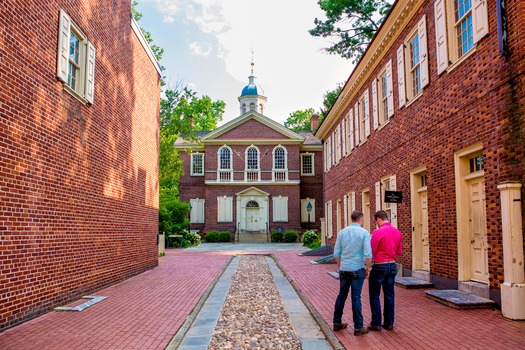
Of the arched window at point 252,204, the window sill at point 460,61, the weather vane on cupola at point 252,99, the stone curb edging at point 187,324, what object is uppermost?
the weather vane on cupola at point 252,99

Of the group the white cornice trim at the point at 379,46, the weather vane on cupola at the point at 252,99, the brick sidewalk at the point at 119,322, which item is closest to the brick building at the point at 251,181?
the weather vane on cupola at the point at 252,99

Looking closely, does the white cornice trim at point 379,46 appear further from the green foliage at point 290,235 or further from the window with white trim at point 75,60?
the green foliage at point 290,235

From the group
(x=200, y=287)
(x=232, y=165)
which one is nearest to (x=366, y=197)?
(x=200, y=287)

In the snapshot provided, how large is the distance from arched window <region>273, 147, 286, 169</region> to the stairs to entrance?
5.56 meters

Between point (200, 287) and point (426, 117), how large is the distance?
6.53 meters

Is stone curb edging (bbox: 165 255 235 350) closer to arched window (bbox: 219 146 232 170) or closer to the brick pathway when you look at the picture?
the brick pathway

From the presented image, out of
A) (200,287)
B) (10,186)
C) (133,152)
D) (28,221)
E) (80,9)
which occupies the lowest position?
(200,287)

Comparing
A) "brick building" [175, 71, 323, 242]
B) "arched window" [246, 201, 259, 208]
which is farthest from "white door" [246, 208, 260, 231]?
"arched window" [246, 201, 259, 208]

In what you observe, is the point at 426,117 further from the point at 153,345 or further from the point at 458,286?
the point at 153,345

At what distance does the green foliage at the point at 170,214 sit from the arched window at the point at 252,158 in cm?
835

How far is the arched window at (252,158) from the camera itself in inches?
1526

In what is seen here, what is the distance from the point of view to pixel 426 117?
35.1ft

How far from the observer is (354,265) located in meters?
6.52

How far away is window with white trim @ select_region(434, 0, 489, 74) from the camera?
844 centimetres
